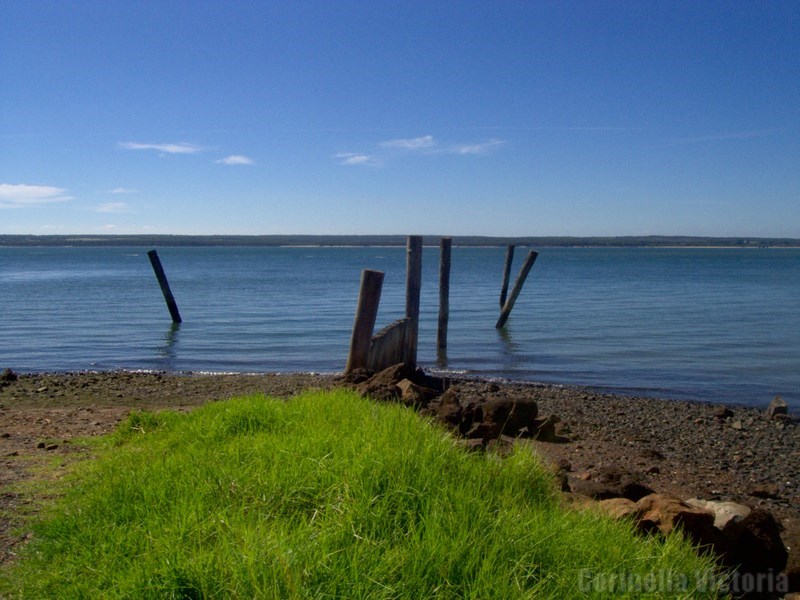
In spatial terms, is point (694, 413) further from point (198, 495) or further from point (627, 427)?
point (198, 495)

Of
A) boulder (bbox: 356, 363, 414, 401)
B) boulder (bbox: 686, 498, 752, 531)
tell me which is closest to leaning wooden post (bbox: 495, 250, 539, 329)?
boulder (bbox: 356, 363, 414, 401)

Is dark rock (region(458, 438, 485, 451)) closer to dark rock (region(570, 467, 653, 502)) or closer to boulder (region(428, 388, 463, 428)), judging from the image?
dark rock (region(570, 467, 653, 502))

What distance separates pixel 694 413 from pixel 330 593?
892 cm

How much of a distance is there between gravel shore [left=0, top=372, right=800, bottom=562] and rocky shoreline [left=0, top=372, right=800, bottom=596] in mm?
16

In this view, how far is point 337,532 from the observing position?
144 inches

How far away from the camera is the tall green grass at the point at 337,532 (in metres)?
3.29

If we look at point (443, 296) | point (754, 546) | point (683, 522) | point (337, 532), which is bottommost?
point (754, 546)

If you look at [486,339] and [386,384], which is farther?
[486,339]

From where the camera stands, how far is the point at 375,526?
3748 millimetres

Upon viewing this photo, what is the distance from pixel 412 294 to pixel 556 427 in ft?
14.9

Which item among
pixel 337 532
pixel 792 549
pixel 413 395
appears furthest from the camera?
pixel 413 395

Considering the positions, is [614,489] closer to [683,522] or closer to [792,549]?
[683,522]

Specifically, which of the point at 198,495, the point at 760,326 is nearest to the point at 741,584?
the point at 198,495

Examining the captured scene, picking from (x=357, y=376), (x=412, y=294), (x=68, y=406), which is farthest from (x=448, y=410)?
(x=68, y=406)
